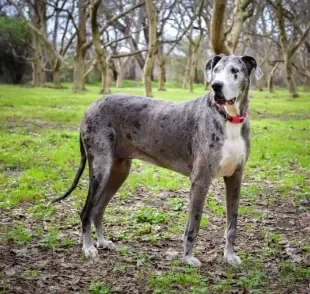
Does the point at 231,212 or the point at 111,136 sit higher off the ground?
the point at 111,136

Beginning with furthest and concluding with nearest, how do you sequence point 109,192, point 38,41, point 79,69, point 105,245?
point 38,41
point 79,69
point 109,192
point 105,245

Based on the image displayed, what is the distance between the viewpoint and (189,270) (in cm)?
454

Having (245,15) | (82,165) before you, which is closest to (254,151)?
(82,165)

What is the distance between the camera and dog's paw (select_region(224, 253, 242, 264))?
474cm

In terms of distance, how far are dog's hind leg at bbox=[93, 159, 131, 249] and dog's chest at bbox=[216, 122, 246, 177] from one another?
49.9 inches

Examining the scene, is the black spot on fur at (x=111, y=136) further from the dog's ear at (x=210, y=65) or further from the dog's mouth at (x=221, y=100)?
the dog's mouth at (x=221, y=100)

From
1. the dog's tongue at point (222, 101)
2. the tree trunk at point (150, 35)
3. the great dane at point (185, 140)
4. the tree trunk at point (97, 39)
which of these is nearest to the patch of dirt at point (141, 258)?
the great dane at point (185, 140)

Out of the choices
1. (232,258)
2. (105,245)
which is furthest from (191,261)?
(105,245)

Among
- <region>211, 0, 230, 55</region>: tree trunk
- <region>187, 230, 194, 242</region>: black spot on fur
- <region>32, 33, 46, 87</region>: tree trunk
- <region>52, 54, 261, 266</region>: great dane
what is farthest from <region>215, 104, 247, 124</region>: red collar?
<region>32, 33, 46, 87</region>: tree trunk

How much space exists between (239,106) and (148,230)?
6.74 feet

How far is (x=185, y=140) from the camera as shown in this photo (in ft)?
15.4

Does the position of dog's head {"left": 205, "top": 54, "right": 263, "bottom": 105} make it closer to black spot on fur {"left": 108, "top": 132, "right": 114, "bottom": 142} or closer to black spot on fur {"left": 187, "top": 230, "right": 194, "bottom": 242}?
black spot on fur {"left": 108, "top": 132, "right": 114, "bottom": 142}

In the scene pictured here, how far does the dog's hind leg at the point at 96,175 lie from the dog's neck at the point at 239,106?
1.29 metres

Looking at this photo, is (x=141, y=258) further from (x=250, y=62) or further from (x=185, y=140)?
(x=250, y=62)
